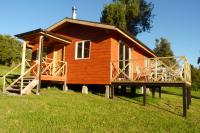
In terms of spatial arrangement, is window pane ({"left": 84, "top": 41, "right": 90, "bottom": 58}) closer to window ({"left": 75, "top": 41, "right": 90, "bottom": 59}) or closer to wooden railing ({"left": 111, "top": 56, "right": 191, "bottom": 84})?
window ({"left": 75, "top": 41, "right": 90, "bottom": 59})

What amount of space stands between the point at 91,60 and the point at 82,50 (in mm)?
1249

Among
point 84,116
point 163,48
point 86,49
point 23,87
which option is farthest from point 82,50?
point 163,48

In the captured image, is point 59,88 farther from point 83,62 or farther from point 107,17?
point 107,17

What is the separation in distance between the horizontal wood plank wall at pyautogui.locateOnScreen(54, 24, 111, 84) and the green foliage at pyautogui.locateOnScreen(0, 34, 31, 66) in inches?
721

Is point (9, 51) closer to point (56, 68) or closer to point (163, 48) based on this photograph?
point (56, 68)

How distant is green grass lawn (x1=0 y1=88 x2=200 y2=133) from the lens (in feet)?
33.6

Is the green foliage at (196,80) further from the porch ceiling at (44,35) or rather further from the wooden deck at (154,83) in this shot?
the wooden deck at (154,83)

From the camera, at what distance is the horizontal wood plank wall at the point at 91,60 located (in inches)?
704

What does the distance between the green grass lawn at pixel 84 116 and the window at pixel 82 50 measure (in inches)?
169

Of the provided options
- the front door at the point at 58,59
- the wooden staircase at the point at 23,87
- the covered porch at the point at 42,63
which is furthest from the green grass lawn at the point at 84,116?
the front door at the point at 58,59

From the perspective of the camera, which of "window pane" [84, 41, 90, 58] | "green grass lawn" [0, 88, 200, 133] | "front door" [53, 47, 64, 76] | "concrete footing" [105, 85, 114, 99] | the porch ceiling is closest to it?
"green grass lawn" [0, 88, 200, 133]

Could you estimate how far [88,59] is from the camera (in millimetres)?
18766

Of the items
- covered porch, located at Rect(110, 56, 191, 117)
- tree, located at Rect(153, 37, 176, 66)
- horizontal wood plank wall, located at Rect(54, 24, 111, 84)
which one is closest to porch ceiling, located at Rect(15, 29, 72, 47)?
horizontal wood plank wall, located at Rect(54, 24, 111, 84)

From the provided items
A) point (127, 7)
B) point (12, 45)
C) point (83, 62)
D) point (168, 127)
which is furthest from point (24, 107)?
point (127, 7)
